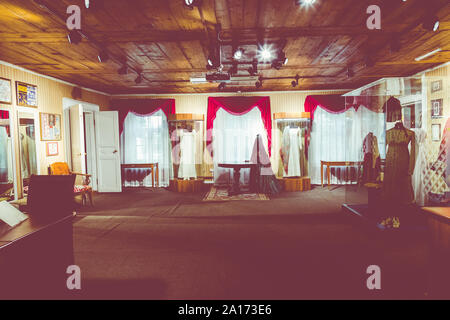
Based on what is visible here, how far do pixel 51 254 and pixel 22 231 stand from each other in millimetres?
332

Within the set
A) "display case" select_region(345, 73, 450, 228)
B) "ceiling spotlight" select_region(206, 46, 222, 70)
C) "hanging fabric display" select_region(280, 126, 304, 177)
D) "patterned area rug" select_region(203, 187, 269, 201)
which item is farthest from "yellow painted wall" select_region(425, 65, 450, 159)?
"ceiling spotlight" select_region(206, 46, 222, 70)

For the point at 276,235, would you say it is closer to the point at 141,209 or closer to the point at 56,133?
the point at 141,209

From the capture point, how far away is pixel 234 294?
246 centimetres

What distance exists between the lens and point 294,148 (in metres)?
7.82

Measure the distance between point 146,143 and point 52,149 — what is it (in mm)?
2928

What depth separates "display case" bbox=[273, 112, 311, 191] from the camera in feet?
25.3

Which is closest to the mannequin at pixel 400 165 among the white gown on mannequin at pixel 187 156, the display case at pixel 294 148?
the display case at pixel 294 148

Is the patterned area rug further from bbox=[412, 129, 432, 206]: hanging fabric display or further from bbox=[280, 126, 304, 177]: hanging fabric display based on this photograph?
bbox=[412, 129, 432, 206]: hanging fabric display

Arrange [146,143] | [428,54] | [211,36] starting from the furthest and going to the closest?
1. [146,143]
2. [428,54]
3. [211,36]

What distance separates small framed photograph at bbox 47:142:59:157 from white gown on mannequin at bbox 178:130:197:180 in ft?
10.00

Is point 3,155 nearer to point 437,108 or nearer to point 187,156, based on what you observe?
point 187,156

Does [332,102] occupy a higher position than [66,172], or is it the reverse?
[332,102]

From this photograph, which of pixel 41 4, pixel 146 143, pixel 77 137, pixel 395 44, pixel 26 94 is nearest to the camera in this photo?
pixel 41 4

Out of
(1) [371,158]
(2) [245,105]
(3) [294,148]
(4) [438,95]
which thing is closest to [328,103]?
(3) [294,148]
